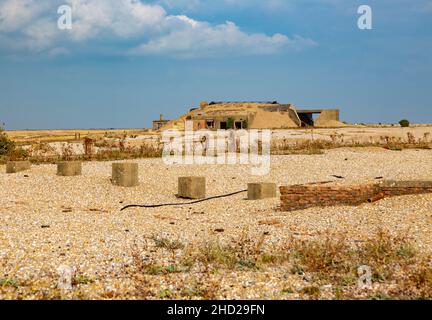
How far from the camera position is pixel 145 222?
9.50 metres

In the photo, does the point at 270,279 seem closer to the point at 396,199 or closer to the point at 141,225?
the point at 141,225

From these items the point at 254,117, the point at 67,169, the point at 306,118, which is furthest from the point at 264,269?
the point at 306,118

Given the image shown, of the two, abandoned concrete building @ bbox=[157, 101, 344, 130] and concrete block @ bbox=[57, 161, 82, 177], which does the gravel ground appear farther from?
abandoned concrete building @ bbox=[157, 101, 344, 130]

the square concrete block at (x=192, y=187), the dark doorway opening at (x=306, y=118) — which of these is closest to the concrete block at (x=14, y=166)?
the square concrete block at (x=192, y=187)

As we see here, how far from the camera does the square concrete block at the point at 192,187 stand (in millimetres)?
13470

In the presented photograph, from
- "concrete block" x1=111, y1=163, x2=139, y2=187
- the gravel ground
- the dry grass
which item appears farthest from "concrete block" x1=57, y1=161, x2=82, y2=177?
the dry grass

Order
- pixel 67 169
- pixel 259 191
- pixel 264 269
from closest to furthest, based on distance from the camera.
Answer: pixel 264 269
pixel 259 191
pixel 67 169

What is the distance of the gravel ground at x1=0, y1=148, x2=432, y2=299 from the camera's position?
6004mm

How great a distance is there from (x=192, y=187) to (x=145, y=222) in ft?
13.3

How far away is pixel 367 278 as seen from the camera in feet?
19.2

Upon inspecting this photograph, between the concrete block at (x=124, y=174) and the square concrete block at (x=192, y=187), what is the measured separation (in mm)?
1639

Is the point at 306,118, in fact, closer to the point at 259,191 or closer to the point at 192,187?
the point at 192,187

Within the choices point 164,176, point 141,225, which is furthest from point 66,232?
point 164,176

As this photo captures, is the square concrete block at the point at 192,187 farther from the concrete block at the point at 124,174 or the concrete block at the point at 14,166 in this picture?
the concrete block at the point at 14,166
